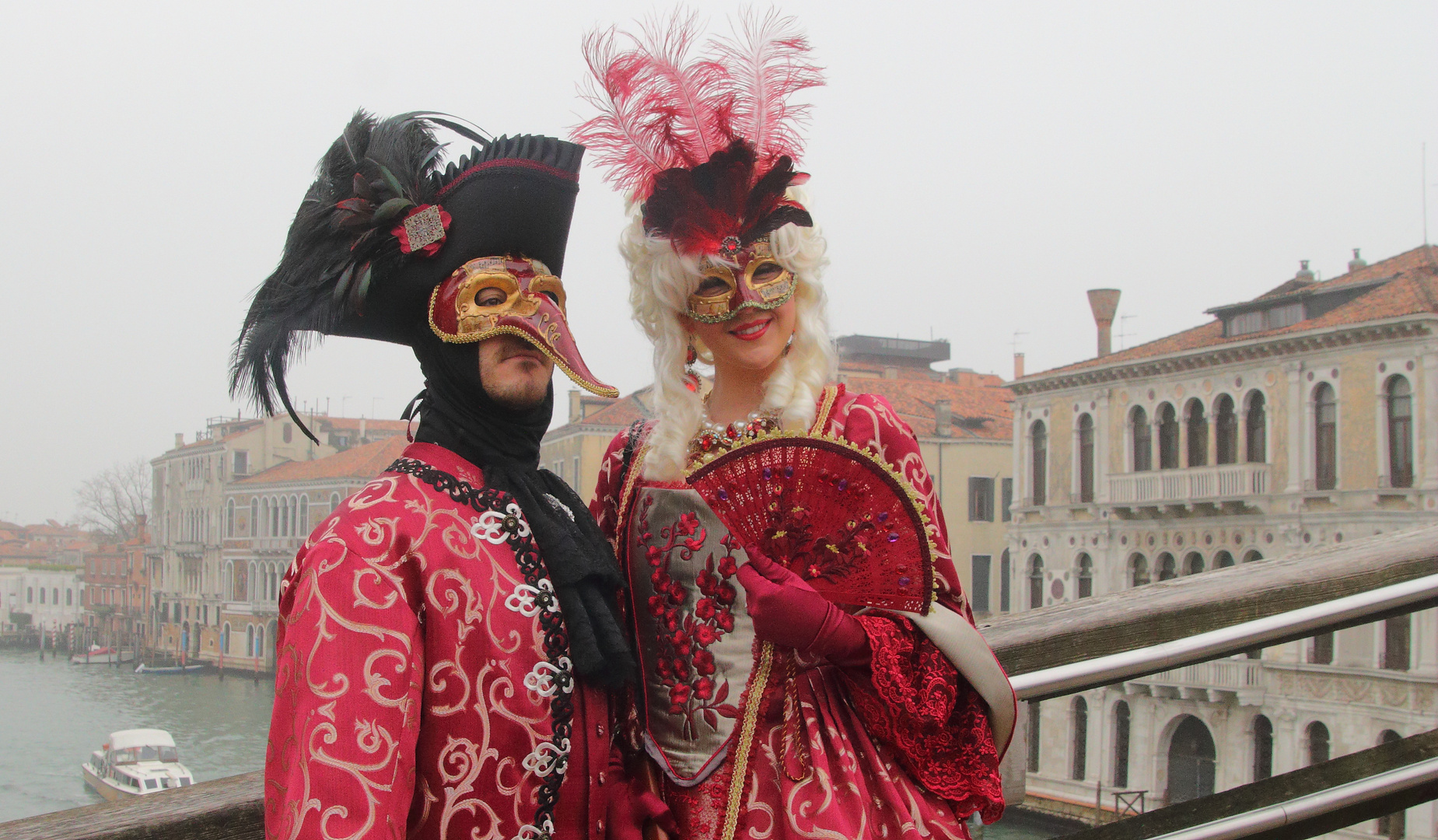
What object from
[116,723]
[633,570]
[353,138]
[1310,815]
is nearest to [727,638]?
[633,570]

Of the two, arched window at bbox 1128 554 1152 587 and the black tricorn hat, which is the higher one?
the black tricorn hat

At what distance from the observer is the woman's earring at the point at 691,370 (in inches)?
88.7

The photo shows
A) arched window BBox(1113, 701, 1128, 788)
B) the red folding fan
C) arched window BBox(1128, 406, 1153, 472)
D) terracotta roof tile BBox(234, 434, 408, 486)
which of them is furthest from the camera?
arched window BBox(1128, 406, 1153, 472)

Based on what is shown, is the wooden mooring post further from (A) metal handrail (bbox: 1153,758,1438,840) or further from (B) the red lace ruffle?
(B) the red lace ruffle

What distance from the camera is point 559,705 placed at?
1.66m

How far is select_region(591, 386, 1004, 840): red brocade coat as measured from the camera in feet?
5.97

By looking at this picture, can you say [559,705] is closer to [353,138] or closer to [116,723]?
[353,138]

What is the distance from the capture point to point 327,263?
5.80 ft

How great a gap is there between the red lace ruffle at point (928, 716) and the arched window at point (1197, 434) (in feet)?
95.3

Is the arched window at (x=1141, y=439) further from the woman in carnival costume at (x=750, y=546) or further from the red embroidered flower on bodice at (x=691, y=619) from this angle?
the red embroidered flower on bodice at (x=691, y=619)

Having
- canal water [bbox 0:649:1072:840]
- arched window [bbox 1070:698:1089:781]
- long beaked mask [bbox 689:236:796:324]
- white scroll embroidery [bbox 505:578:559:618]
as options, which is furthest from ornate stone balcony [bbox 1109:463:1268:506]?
white scroll embroidery [bbox 505:578:559:618]

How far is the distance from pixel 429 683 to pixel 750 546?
56cm

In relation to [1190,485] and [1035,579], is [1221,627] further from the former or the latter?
[1035,579]

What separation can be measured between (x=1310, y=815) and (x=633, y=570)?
1.36m
